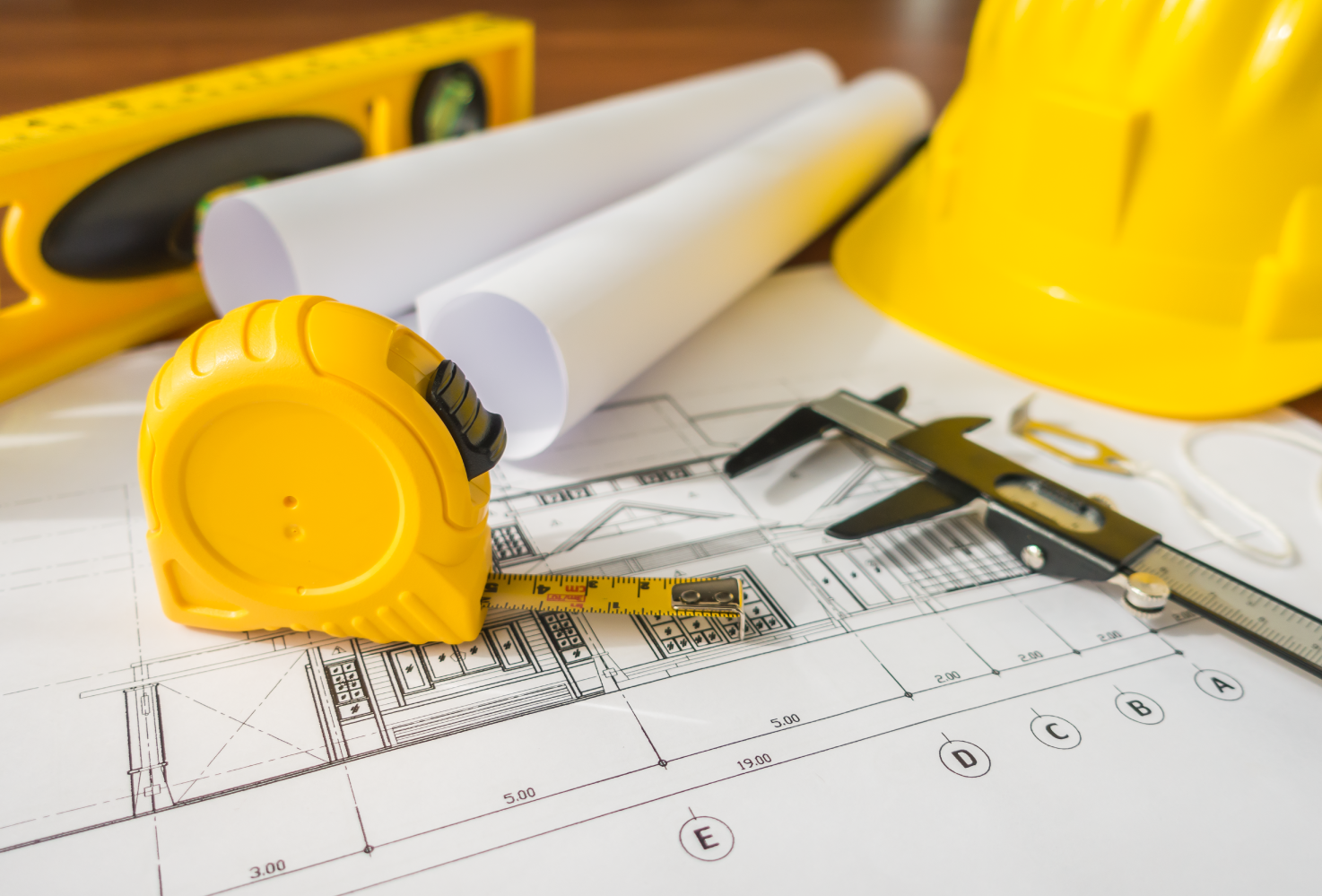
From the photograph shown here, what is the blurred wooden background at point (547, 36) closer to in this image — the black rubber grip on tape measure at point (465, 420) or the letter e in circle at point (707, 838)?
the black rubber grip on tape measure at point (465, 420)

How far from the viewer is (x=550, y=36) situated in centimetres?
216

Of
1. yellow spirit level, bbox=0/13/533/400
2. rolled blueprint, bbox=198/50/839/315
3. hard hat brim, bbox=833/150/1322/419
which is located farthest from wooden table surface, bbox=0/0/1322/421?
yellow spirit level, bbox=0/13/533/400

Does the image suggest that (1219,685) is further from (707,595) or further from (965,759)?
(707,595)

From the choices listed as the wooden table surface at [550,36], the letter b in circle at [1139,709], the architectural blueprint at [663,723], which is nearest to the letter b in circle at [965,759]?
the architectural blueprint at [663,723]

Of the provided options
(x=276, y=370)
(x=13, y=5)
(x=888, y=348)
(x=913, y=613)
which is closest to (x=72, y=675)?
(x=276, y=370)

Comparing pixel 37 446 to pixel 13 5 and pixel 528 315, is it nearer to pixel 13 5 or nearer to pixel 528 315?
pixel 528 315

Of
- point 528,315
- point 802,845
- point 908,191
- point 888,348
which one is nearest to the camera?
point 802,845

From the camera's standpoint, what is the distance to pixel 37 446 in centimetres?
91

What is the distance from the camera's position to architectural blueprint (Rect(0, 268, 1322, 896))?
0.57 metres

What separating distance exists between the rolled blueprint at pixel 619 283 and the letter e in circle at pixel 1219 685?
590 mm

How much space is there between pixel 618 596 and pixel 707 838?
0.68 ft

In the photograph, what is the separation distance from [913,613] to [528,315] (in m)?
0.53

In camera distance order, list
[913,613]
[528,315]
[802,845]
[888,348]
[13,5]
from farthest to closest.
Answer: [13,5] < [888,348] < [528,315] < [913,613] < [802,845]

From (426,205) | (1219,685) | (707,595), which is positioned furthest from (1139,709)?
(426,205)
